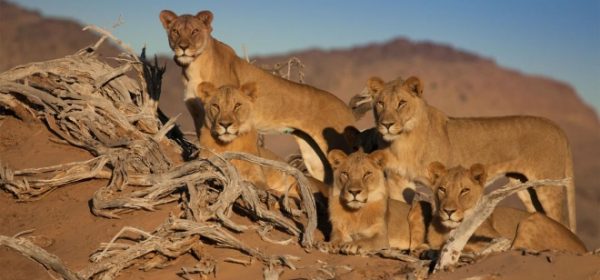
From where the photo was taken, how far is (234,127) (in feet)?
31.1

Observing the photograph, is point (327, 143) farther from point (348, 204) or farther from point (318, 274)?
point (318, 274)

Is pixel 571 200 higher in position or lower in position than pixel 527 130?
lower

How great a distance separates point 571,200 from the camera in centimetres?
1090

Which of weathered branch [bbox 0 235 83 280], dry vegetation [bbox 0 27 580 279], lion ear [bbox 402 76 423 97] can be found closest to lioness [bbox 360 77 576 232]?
lion ear [bbox 402 76 423 97]

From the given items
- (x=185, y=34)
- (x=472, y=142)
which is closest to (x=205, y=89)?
(x=185, y=34)

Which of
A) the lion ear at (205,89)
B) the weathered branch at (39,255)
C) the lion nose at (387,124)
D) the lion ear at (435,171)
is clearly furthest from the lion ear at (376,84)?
the weathered branch at (39,255)

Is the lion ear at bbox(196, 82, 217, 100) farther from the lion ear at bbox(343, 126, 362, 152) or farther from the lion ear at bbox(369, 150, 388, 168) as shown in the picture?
the lion ear at bbox(369, 150, 388, 168)

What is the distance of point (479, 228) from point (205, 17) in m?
3.20

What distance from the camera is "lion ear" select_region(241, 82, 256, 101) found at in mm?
9805

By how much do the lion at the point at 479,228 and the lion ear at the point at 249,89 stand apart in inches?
74.2

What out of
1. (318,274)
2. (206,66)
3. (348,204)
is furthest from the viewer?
(206,66)

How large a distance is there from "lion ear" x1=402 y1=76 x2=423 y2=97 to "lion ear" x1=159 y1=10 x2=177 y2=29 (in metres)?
2.12

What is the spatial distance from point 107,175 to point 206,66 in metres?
1.41

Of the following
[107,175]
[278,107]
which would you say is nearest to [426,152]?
[278,107]
